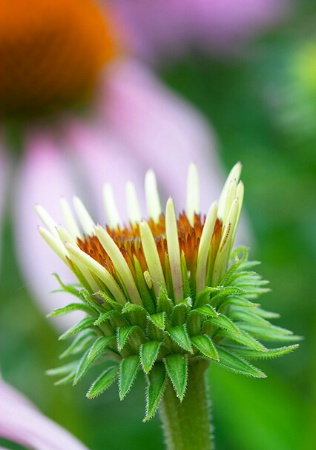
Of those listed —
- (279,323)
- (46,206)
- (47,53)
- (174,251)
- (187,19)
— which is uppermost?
(187,19)

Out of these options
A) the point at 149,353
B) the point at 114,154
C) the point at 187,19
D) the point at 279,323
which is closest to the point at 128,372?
the point at 149,353

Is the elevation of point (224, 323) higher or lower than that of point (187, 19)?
lower

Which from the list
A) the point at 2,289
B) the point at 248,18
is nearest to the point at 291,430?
the point at 2,289

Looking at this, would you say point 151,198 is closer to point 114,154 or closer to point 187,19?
point 114,154

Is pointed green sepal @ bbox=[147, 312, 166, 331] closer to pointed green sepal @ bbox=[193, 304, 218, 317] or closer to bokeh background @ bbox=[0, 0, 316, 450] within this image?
pointed green sepal @ bbox=[193, 304, 218, 317]

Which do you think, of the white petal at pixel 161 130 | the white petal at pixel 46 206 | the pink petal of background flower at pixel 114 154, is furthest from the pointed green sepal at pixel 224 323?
the white petal at pixel 161 130

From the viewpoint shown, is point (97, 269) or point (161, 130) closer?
point (97, 269)

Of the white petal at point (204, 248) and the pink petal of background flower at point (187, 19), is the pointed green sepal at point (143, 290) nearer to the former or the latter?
the white petal at point (204, 248)
